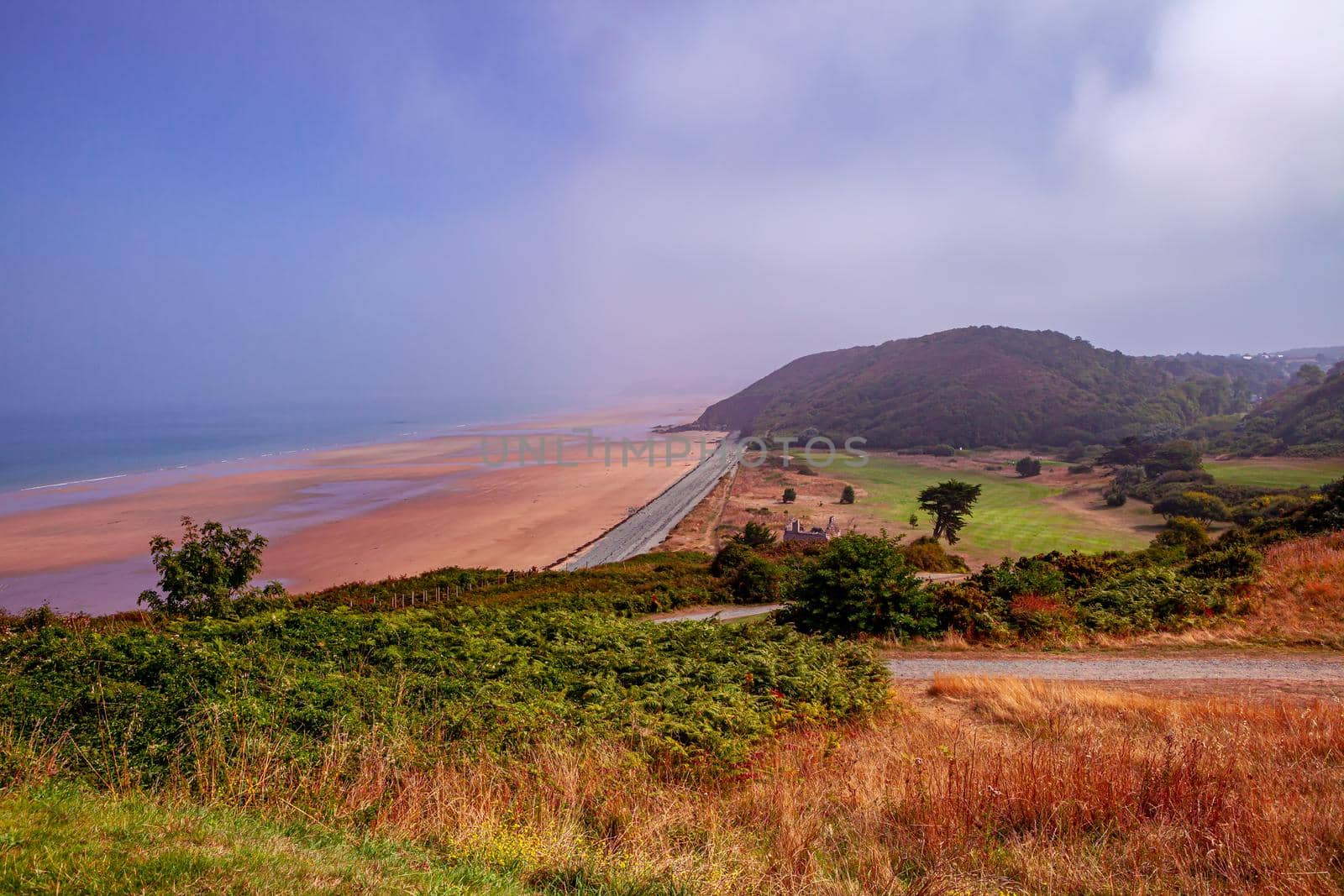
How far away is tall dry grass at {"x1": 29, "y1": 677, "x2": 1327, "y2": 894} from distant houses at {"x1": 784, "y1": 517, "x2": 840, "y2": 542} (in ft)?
106

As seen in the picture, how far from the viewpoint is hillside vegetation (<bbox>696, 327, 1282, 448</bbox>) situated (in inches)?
4186

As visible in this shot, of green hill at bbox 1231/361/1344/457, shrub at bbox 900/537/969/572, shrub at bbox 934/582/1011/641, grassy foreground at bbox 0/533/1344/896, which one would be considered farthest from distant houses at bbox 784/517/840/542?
green hill at bbox 1231/361/1344/457

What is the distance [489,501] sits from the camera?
46719 millimetres

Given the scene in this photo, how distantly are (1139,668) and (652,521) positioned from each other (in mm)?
35647

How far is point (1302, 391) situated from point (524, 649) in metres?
139

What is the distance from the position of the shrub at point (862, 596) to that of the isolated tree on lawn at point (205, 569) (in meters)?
12.8

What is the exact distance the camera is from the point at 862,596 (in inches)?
511

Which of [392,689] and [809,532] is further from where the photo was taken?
[809,532]

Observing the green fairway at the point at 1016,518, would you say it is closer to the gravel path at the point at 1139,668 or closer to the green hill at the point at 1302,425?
the gravel path at the point at 1139,668

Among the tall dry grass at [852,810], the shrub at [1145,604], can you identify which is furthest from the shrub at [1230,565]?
the tall dry grass at [852,810]

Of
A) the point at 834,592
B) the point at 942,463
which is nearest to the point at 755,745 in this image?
the point at 834,592

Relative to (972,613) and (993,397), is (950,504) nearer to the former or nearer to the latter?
(972,613)

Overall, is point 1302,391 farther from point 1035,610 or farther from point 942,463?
point 1035,610

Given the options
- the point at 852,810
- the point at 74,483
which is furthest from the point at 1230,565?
the point at 74,483
